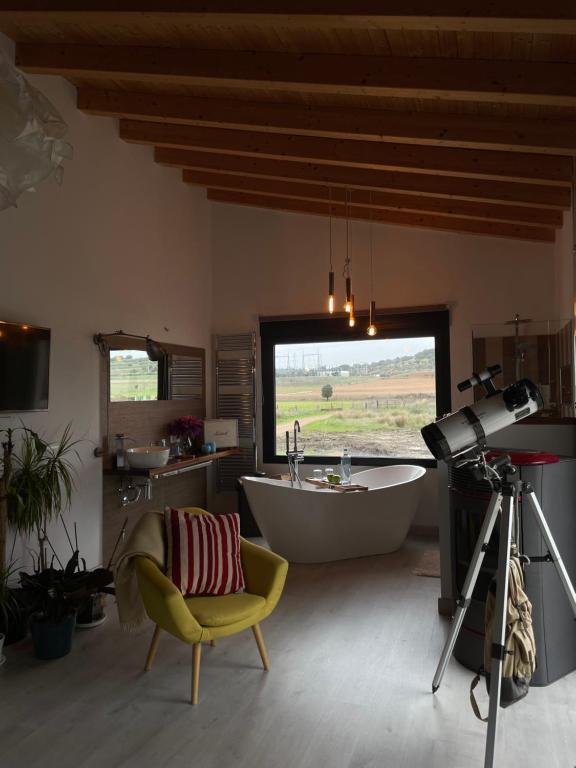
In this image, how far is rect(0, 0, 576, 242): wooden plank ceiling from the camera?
8.44 ft

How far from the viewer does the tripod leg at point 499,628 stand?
2.03 m

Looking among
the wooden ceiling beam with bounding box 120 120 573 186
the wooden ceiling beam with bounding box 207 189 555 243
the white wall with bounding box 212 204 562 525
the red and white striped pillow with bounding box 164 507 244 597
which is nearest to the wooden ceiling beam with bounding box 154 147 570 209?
the wooden ceiling beam with bounding box 120 120 573 186

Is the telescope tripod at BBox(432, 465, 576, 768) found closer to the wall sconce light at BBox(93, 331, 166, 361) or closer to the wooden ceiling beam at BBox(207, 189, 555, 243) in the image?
the wall sconce light at BBox(93, 331, 166, 361)

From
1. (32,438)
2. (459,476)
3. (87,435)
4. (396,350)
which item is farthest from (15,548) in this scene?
(396,350)

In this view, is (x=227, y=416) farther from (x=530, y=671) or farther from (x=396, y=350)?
(x=530, y=671)

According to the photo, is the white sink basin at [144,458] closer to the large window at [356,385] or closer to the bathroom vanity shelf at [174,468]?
the bathroom vanity shelf at [174,468]

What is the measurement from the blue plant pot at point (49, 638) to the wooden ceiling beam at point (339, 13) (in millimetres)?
3109

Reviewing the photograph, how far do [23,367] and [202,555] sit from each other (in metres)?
1.61

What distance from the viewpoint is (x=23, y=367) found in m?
3.52

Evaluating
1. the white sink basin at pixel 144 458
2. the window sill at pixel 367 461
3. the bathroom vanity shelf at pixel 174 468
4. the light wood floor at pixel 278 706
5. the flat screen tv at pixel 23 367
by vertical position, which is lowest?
the light wood floor at pixel 278 706

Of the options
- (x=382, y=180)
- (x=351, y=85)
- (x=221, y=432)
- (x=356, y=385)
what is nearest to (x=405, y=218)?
(x=382, y=180)

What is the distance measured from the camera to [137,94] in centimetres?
410

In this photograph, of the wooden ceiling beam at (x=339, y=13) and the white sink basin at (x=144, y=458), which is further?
the white sink basin at (x=144, y=458)

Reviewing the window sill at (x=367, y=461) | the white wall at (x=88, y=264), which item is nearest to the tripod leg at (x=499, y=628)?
the white wall at (x=88, y=264)
